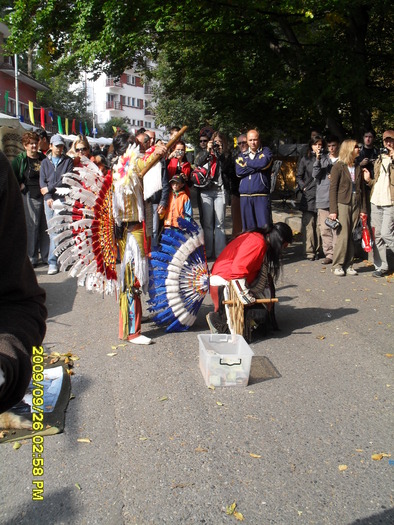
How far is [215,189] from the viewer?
10320mm

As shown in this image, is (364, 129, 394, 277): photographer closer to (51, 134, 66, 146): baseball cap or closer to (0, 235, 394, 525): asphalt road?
(0, 235, 394, 525): asphalt road

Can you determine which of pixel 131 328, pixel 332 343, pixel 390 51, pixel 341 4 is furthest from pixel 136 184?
pixel 390 51

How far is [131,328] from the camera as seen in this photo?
5906 mm

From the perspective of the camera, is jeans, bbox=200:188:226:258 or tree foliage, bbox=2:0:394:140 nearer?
jeans, bbox=200:188:226:258

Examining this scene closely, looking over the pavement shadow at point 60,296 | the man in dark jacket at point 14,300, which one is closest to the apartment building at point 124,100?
the pavement shadow at point 60,296

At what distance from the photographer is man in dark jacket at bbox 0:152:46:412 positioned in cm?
150

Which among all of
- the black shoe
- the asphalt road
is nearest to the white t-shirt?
the asphalt road

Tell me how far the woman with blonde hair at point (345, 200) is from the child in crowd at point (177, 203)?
2.30 meters

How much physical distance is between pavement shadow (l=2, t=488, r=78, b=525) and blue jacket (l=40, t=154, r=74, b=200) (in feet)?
21.1

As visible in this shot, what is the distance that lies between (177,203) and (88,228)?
402 cm

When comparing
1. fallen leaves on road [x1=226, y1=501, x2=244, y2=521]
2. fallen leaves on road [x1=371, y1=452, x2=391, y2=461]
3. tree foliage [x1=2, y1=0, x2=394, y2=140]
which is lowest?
fallen leaves on road [x1=226, y1=501, x2=244, y2=521]

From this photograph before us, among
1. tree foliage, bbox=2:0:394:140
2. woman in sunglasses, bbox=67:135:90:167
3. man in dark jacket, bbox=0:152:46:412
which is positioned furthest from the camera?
tree foliage, bbox=2:0:394:140

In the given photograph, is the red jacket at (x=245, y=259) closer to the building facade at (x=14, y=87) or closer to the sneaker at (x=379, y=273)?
the sneaker at (x=379, y=273)
